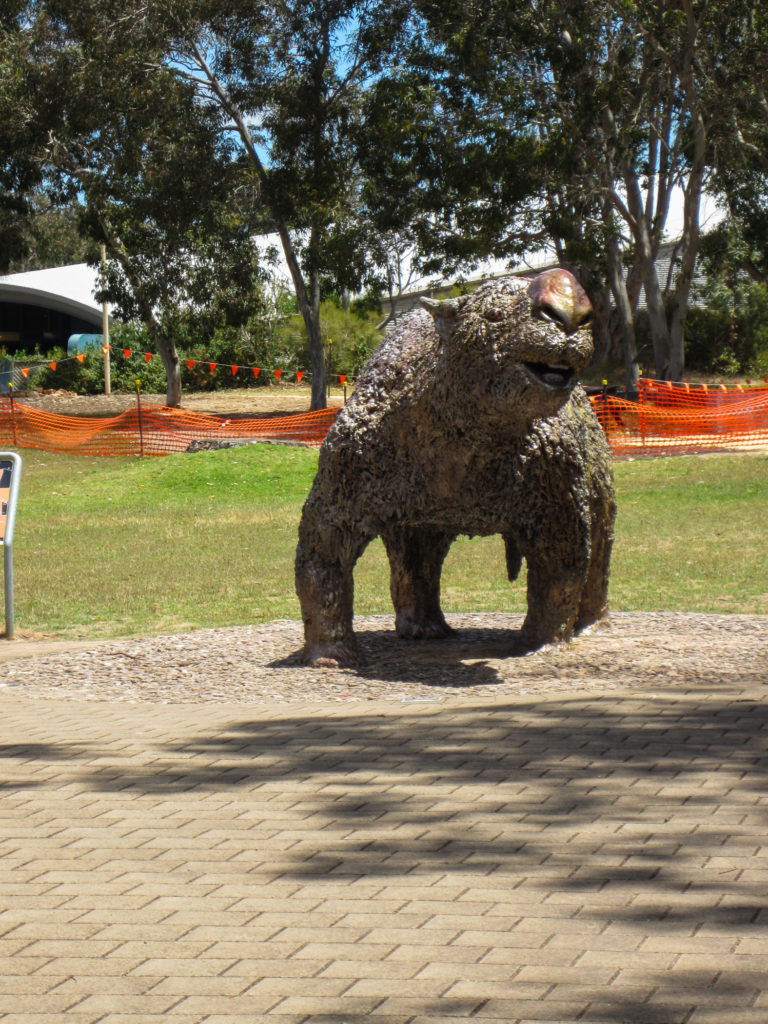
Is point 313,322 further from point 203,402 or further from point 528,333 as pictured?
point 528,333

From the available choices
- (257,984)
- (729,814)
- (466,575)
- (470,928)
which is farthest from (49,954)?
(466,575)

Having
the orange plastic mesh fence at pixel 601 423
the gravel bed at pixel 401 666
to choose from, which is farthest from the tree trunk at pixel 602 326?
the gravel bed at pixel 401 666

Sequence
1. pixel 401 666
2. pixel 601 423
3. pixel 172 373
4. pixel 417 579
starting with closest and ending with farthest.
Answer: pixel 401 666, pixel 417 579, pixel 601 423, pixel 172 373

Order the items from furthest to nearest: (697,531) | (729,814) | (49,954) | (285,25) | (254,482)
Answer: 1. (285,25)
2. (254,482)
3. (697,531)
4. (729,814)
5. (49,954)

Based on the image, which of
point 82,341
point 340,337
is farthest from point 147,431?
point 82,341

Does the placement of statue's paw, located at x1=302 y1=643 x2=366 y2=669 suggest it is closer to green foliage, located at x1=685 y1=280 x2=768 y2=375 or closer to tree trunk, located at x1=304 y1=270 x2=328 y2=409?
tree trunk, located at x1=304 y1=270 x2=328 y2=409

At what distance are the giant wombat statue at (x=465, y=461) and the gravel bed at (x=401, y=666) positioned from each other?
1.03 feet

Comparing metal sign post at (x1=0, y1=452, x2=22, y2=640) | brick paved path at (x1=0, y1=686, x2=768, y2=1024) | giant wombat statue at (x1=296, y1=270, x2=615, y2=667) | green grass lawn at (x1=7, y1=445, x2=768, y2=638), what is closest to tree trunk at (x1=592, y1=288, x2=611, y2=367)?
green grass lawn at (x1=7, y1=445, x2=768, y2=638)

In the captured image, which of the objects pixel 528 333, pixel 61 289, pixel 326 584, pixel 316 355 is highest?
pixel 61 289

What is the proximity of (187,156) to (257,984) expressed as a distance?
3378cm

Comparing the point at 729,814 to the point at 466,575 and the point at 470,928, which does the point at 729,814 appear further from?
the point at 466,575

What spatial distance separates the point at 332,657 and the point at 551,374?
2.26 metres

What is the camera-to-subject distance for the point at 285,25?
1364 inches

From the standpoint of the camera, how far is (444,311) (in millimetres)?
6879
